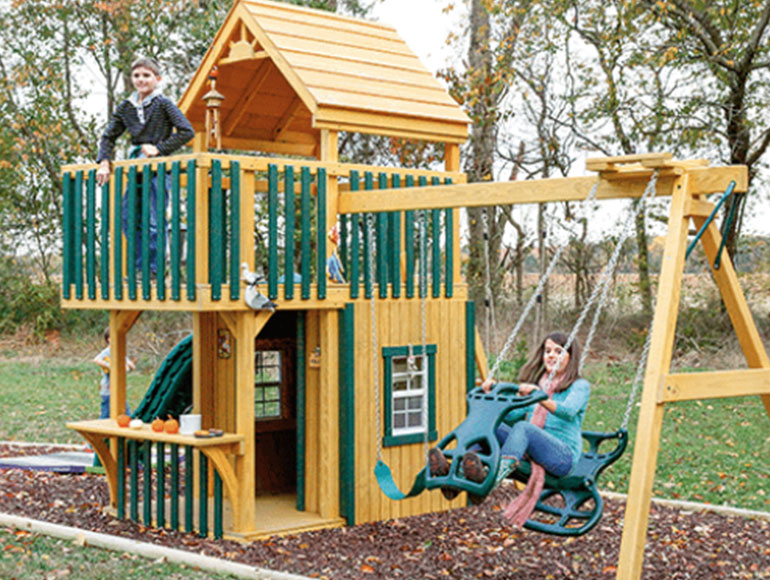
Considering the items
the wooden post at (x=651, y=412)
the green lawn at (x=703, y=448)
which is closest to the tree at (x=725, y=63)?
the green lawn at (x=703, y=448)

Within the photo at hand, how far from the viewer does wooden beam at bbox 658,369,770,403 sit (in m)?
6.83

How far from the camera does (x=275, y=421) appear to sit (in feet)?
34.7

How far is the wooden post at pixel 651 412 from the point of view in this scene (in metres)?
6.61

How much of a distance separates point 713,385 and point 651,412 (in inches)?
29.0

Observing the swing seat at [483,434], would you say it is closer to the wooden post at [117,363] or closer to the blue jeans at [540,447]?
the blue jeans at [540,447]

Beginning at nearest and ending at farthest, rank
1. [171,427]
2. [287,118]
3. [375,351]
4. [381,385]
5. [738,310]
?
[738,310], [171,427], [375,351], [381,385], [287,118]

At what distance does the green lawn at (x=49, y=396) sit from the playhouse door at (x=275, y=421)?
14.0 ft

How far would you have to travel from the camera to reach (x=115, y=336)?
9867 mm

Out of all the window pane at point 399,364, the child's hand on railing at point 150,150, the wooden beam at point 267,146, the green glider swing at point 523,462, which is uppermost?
the wooden beam at point 267,146

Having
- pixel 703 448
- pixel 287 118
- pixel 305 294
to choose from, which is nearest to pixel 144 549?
pixel 305 294

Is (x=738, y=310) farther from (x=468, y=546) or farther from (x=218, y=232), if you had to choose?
(x=218, y=232)

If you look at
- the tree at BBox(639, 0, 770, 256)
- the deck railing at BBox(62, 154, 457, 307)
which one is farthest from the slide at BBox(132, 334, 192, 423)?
the tree at BBox(639, 0, 770, 256)

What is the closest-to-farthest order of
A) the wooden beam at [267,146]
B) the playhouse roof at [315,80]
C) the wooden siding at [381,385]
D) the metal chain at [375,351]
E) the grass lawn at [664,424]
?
the metal chain at [375,351] → the wooden siding at [381,385] → the playhouse roof at [315,80] → the grass lawn at [664,424] → the wooden beam at [267,146]

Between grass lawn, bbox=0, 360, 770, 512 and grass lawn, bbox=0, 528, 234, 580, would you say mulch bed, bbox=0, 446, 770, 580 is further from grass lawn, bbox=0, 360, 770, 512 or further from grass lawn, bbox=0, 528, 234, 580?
grass lawn, bbox=0, 360, 770, 512
